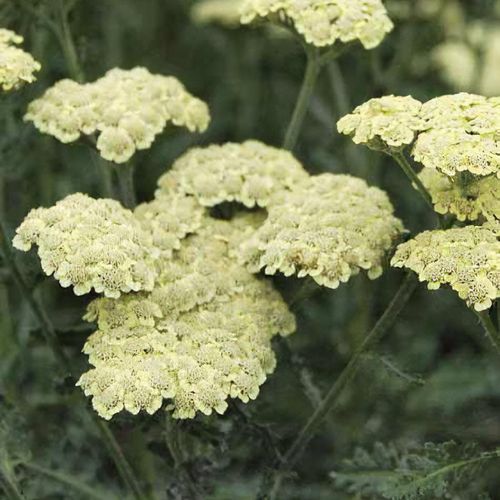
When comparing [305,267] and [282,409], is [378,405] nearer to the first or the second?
[282,409]

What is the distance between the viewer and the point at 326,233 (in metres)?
2.30

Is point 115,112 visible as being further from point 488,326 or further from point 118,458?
point 488,326

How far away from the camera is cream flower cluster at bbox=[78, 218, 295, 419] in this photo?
212 centimetres

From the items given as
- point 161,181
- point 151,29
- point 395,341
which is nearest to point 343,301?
point 395,341

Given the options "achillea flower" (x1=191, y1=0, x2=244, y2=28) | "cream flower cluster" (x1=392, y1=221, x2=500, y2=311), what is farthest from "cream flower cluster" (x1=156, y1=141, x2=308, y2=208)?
"achillea flower" (x1=191, y1=0, x2=244, y2=28)

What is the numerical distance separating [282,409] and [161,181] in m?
1.01

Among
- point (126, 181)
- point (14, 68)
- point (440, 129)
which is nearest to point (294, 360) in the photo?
point (126, 181)

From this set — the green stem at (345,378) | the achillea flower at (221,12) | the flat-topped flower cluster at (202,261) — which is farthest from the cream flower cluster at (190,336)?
the achillea flower at (221,12)

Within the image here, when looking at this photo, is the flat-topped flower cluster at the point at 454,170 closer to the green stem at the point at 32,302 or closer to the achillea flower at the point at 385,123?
the achillea flower at the point at 385,123

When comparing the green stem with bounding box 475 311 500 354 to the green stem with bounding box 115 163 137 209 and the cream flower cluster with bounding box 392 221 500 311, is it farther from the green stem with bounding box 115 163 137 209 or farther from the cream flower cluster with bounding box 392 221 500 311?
the green stem with bounding box 115 163 137 209

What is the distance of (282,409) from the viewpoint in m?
3.32

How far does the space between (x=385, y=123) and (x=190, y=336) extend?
590mm

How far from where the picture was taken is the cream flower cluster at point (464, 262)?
6.79ft

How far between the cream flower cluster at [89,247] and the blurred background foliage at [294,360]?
31cm
